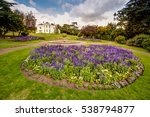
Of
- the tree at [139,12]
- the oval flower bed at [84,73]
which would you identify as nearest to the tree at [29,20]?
the tree at [139,12]

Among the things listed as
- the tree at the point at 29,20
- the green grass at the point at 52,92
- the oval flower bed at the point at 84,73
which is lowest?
the green grass at the point at 52,92

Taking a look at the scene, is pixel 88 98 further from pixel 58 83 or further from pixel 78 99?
pixel 58 83

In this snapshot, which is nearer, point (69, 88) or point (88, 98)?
point (88, 98)

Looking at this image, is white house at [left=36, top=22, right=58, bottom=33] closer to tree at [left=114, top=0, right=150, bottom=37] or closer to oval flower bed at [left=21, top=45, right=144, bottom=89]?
tree at [left=114, top=0, right=150, bottom=37]

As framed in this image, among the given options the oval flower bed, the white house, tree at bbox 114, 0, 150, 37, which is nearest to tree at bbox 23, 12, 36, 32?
the white house

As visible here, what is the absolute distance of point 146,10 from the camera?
65.6 ft

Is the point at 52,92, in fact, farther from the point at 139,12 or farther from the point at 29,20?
the point at 29,20

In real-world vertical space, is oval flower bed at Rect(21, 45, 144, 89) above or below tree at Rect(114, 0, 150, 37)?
below

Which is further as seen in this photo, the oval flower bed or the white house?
the white house

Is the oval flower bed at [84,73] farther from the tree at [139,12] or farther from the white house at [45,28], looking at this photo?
the white house at [45,28]

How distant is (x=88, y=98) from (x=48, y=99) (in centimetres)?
135

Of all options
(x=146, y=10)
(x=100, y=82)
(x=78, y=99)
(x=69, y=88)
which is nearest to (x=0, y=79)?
(x=69, y=88)

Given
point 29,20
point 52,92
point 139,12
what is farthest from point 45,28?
point 52,92

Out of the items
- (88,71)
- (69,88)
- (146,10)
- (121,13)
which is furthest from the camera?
(121,13)
